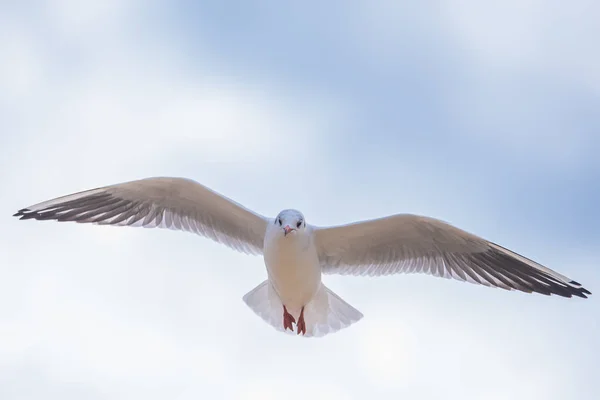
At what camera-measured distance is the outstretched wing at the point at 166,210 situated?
8.16 meters

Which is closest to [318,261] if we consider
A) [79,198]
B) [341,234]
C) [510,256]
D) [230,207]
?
[341,234]

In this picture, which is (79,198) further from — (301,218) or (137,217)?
(301,218)

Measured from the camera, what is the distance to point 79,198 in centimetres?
830

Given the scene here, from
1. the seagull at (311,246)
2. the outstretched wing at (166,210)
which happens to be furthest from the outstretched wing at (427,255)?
the outstretched wing at (166,210)

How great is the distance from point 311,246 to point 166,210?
1.61 meters

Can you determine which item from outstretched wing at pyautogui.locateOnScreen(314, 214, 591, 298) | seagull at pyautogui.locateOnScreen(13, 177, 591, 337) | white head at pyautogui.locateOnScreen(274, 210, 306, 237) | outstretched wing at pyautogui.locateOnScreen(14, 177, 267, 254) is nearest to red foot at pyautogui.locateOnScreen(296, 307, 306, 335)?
seagull at pyautogui.locateOnScreen(13, 177, 591, 337)

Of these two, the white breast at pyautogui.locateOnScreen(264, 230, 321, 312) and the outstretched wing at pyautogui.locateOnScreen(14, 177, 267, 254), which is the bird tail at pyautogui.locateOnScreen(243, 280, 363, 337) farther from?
the outstretched wing at pyautogui.locateOnScreen(14, 177, 267, 254)

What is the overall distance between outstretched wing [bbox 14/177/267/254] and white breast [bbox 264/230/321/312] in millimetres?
555

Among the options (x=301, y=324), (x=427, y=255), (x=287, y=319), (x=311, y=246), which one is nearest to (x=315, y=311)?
(x=301, y=324)

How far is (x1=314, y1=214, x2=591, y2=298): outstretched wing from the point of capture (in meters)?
7.96

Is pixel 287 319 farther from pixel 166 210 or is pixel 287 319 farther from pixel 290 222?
pixel 166 210

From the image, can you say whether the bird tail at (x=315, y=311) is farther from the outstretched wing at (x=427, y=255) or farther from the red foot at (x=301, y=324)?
the outstretched wing at (x=427, y=255)

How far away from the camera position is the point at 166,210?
8445 millimetres

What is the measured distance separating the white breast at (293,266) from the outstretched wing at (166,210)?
555mm
